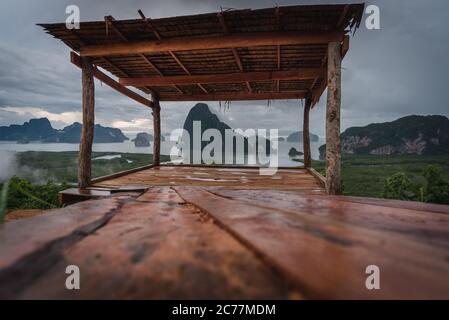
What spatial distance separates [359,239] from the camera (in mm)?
528

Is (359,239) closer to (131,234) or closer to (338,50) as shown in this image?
(131,234)

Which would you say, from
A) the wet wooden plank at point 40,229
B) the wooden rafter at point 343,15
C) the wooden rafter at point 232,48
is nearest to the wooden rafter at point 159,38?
the wooden rafter at point 232,48

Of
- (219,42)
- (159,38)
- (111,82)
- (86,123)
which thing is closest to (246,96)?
(219,42)

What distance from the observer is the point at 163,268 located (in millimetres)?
417

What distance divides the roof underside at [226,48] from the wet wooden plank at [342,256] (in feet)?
13.4

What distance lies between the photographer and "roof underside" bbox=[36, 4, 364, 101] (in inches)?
154

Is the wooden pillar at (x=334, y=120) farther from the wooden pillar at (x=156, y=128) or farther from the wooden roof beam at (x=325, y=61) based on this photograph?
the wooden pillar at (x=156, y=128)

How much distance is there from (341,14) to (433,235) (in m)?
4.29

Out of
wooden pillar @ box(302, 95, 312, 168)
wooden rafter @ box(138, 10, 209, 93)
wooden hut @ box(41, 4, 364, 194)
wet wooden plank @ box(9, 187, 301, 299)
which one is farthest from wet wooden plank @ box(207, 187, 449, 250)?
wooden pillar @ box(302, 95, 312, 168)

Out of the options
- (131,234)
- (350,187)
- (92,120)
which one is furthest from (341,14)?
(350,187)

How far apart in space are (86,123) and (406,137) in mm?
103377

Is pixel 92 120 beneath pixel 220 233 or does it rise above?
above

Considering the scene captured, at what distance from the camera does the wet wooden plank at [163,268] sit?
353 mm

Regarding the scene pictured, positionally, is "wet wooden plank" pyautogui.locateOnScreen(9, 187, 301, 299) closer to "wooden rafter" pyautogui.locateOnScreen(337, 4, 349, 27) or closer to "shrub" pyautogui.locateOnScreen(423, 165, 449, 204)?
"wooden rafter" pyautogui.locateOnScreen(337, 4, 349, 27)
